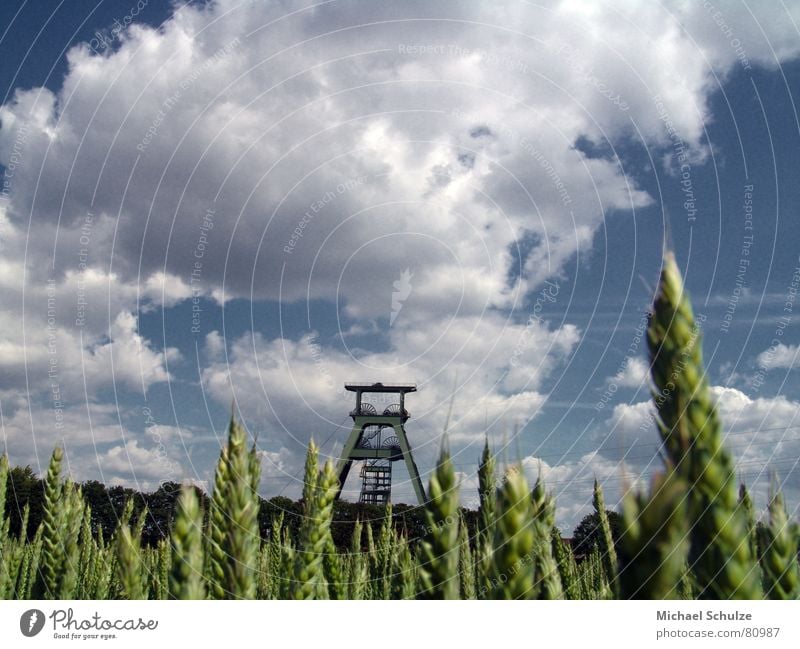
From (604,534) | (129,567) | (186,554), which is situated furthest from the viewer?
(604,534)

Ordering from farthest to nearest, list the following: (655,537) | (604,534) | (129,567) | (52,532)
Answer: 1. (604,534)
2. (52,532)
3. (129,567)
4. (655,537)

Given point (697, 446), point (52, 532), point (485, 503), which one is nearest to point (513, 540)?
point (697, 446)

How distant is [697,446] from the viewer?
266cm

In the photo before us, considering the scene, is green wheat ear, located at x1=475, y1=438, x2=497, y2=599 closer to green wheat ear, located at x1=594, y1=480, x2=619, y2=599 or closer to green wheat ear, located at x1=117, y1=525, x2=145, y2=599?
green wheat ear, located at x1=594, y1=480, x2=619, y2=599

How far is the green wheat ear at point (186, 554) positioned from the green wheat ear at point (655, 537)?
3943 mm

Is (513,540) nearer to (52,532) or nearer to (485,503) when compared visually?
(485,503)

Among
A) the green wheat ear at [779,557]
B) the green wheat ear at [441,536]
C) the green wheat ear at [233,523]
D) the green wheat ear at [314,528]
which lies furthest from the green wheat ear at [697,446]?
the green wheat ear at [314,528]

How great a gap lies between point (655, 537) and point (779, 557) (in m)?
1.92

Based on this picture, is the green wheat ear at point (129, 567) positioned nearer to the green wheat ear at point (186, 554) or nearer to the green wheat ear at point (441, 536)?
the green wheat ear at point (186, 554)

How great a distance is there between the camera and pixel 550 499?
5848 millimetres

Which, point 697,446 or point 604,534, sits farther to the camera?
point 604,534

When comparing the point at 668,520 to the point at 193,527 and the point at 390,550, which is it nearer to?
the point at 193,527

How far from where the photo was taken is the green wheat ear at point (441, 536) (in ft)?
14.2

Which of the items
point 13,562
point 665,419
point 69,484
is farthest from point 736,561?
point 13,562
